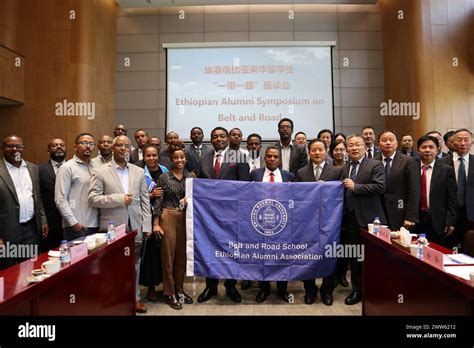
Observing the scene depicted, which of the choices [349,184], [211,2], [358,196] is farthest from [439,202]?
[211,2]

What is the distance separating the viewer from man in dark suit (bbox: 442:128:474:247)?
10.2 feet

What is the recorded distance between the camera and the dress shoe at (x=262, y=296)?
3287mm

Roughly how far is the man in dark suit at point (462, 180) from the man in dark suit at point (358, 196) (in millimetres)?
776

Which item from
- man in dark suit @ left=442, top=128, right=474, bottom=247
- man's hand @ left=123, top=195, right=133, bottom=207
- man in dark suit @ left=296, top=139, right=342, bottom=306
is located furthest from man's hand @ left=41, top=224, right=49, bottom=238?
man in dark suit @ left=442, top=128, right=474, bottom=247

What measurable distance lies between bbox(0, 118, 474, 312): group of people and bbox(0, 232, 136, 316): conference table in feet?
1.28

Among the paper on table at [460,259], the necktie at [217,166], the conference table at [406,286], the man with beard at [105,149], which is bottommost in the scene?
the conference table at [406,286]

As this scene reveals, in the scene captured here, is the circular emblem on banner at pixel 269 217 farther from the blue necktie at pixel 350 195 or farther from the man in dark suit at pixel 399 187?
the man in dark suit at pixel 399 187

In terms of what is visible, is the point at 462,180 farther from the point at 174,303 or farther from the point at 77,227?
the point at 77,227

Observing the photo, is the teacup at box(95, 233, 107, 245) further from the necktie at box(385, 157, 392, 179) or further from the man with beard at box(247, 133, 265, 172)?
the necktie at box(385, 157, 392, 179)

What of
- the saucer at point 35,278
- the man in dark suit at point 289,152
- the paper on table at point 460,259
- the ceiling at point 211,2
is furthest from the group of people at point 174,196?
the ceiling at point 211,2

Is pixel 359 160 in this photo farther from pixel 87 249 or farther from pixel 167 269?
pixel 87 249
